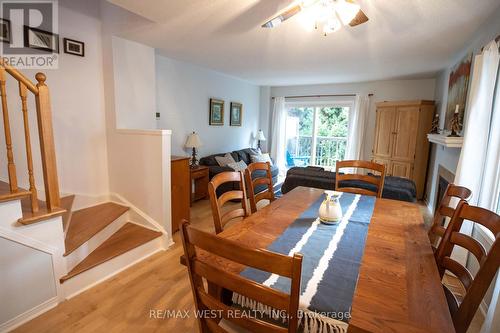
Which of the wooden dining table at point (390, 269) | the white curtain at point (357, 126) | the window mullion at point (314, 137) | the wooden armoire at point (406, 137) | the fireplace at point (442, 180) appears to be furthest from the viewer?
the window mullion at point (314, 137)

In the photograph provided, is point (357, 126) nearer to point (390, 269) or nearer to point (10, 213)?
point (390, 269)

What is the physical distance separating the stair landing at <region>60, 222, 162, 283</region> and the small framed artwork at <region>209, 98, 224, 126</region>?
269 centimetres

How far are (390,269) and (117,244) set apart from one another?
7.84ft

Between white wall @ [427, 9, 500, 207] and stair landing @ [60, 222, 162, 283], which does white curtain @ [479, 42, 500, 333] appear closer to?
white wall @ [427, 9, 500, 207]

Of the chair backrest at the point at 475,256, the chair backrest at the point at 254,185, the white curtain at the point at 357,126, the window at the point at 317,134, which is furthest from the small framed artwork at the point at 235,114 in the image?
the chair backrest at the point at 475,256

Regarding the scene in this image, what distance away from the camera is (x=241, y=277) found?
81 centimetres

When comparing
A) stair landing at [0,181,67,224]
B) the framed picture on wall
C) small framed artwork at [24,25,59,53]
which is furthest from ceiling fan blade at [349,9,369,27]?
small framed artwork at [24,25,59,53]

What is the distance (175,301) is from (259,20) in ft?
8.18

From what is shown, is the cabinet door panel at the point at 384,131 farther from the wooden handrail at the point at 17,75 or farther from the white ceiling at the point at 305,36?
the wooden handrail at the point at 17,75

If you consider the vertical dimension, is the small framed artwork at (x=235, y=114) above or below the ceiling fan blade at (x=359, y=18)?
below

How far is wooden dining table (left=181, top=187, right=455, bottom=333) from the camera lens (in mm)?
771

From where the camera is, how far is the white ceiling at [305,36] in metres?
2.03

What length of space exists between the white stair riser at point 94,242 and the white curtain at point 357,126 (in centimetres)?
480

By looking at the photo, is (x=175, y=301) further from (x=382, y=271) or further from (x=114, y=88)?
(x=114, y=88)
